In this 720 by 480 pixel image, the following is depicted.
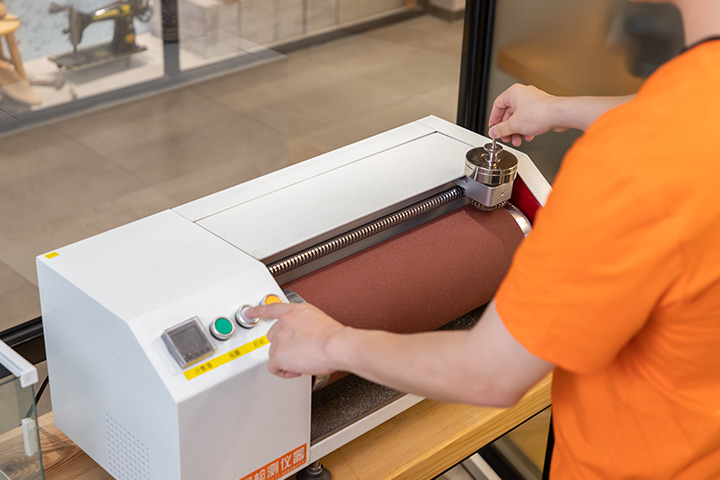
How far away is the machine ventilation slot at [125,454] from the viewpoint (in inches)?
37.7

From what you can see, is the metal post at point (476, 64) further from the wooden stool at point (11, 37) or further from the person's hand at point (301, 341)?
the person's hand at point (301, 341)

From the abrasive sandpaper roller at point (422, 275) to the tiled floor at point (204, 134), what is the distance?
29.7 inches

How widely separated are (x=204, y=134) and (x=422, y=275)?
868mm

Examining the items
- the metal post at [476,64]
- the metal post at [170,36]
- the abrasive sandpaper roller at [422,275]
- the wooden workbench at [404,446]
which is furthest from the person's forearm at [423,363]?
the metal post at [476,64]

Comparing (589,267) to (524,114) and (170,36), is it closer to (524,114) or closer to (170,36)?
(524,114)

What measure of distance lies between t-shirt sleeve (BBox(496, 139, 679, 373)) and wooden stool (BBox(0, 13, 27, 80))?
1.13 meters

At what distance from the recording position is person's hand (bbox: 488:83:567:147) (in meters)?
1.13

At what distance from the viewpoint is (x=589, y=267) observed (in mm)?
586

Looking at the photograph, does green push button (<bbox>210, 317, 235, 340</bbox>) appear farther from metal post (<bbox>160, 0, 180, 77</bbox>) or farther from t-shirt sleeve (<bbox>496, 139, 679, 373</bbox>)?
metal post (<bbox>160, 0, 180, 77</bbox>)

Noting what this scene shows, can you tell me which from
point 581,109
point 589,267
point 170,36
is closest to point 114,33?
point 170,36

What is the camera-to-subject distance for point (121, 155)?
170 cm

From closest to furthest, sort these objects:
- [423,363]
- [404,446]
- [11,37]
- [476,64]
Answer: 1. [423,363]
2. [404,446]
3. [11,37]
4. [476,64]

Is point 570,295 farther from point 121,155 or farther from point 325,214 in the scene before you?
point 121,155

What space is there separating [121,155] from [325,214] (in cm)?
73
